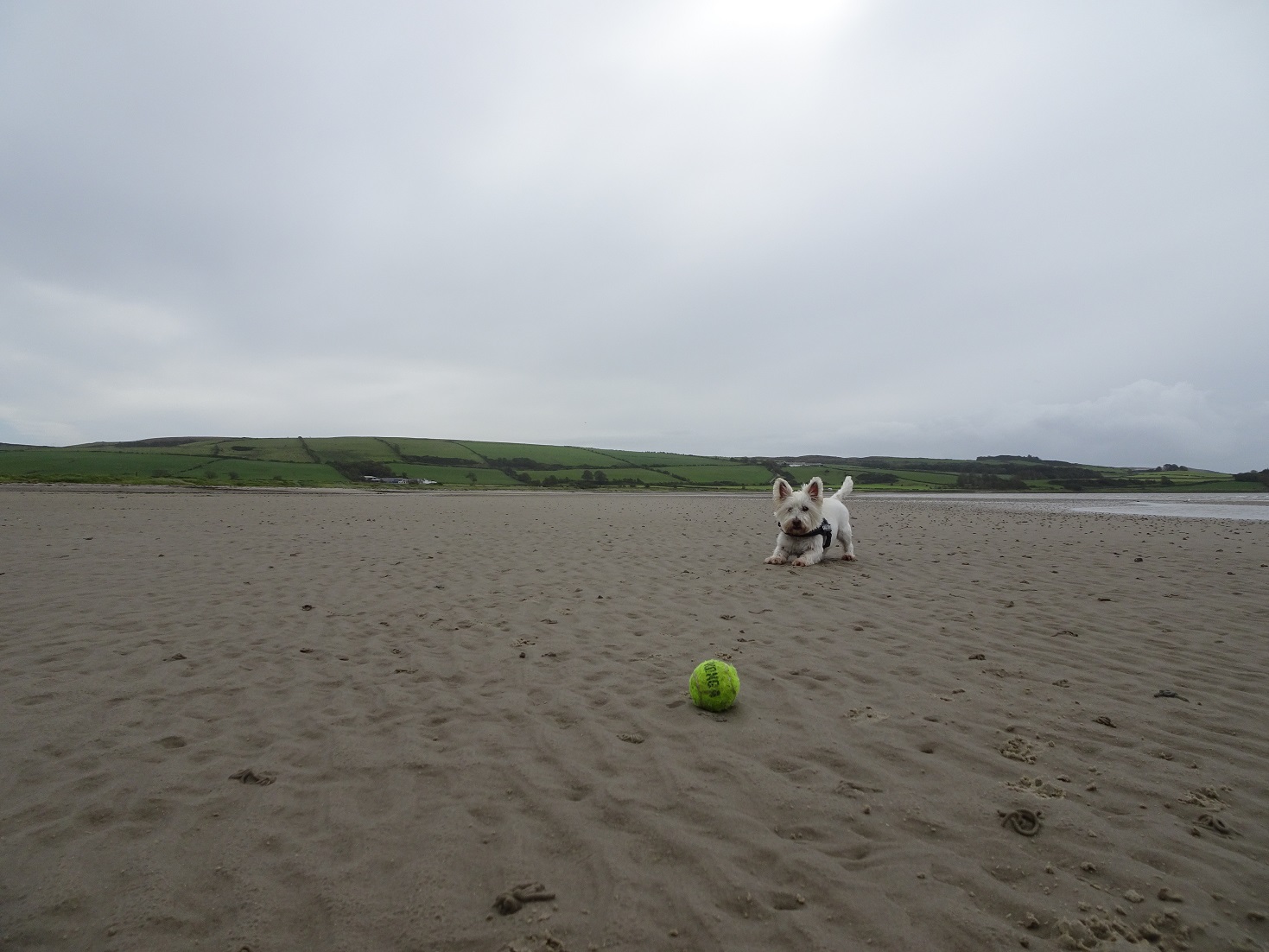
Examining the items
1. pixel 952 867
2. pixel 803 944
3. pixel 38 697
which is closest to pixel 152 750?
pixel 38 697

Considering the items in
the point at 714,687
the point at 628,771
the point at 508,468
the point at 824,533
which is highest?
the point at 508,468

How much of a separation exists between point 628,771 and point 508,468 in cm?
8057

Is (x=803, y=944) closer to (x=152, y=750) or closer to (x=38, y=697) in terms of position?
(x=152, y=750)

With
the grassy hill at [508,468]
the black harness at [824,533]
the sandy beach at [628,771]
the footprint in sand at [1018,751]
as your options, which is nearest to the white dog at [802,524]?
the black harness at [824,533]

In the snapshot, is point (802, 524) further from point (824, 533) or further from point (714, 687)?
point (714, 687)

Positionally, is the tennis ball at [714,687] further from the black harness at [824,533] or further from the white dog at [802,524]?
the black harness at [824,533]

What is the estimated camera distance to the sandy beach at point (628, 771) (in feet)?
9.13

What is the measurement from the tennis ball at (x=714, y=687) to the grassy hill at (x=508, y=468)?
57068 mm

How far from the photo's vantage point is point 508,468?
82.6 meters

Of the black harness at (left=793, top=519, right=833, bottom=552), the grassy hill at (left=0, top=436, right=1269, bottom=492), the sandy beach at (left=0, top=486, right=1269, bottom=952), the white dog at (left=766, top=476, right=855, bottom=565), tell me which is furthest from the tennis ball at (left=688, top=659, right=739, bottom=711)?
the grassy hill at (left=0, top=436, right=1269, bottom=492)

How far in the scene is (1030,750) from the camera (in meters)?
4.31

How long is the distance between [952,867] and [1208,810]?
1877mm

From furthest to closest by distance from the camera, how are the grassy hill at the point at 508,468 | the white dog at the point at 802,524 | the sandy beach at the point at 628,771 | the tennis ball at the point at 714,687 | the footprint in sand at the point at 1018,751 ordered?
the grassy hill at the point at 508,468 → the white dog at the point at 802,524 → the tennis ball at the point at 714,687 → the footprint in sand at the point at 1018,751 → the sandy beach at the point at 628,771

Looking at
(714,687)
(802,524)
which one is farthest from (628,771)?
(802,524)
